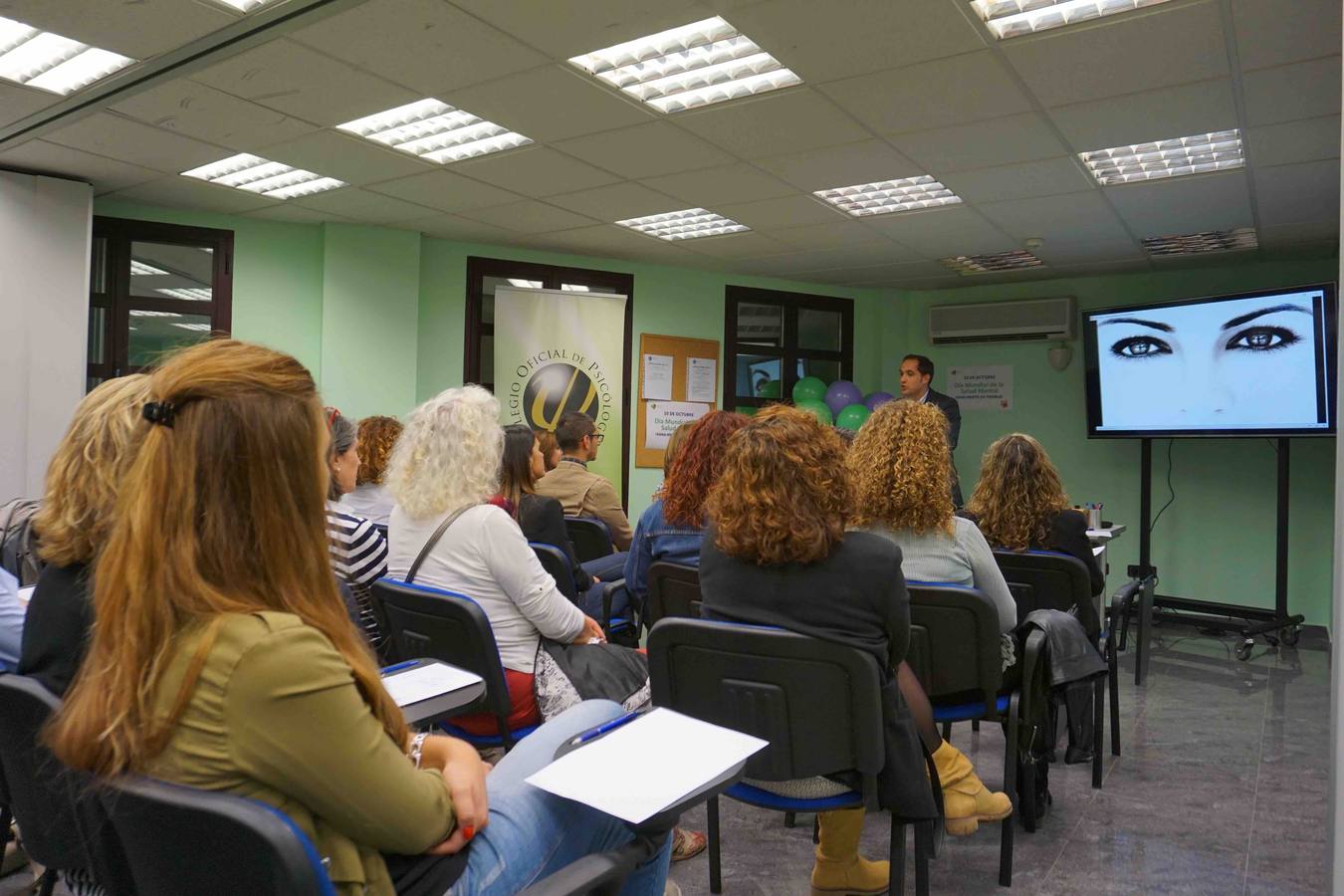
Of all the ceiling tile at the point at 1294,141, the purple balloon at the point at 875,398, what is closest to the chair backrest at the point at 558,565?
the ceiling tile at the point at 1294,141

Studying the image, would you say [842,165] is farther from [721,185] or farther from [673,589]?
[673,589]

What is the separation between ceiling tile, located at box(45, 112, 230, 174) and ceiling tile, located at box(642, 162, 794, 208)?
224 centimetres

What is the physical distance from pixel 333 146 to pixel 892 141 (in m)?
2.65

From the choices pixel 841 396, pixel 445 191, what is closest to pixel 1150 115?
pixel 445 191

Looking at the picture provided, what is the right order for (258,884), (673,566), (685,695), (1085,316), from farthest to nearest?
(1085,316) < (673,566) < (685,695) < (258,884)

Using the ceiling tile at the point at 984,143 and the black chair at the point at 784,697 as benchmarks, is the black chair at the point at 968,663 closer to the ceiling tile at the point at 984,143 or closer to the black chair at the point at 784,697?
the black chair at the point at 784,697

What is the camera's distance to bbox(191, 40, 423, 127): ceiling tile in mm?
3227

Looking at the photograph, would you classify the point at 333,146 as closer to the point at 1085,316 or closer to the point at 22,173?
the point at 22,173

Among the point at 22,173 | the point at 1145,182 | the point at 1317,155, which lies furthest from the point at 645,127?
the point at 22,173

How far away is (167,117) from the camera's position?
152 inches

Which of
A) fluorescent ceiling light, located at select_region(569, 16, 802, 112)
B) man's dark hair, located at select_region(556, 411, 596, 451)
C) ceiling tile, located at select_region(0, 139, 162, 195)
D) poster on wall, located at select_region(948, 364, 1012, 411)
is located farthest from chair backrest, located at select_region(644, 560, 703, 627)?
poster on wall, located at select_region(948, 364, 1012, 411)

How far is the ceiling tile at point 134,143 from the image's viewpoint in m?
3.98

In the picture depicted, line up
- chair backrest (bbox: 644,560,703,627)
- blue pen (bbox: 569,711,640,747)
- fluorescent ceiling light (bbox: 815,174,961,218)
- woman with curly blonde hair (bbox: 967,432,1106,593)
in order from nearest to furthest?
blue pen (bbox: 569,711,640,747), chair backrest (bbox: 644,560,703,627), woman with curly blonde hair (bbox: 967,432,1106,593), fluorescent ceiling light (bbox: 815,174,961,218)

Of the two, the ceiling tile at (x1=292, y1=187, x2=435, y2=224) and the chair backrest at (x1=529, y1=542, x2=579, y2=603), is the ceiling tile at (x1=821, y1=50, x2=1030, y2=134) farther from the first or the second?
the ceiling tile at (x1=292, y1=187, x2=435, y2=224)
